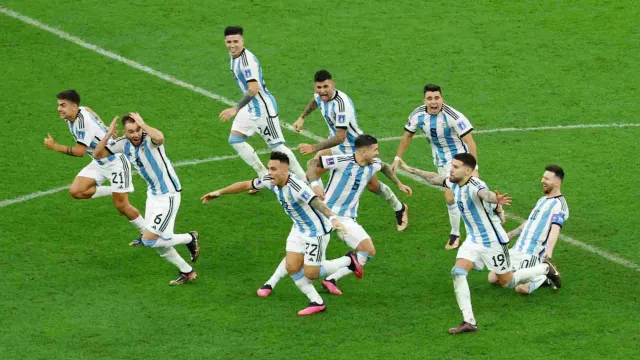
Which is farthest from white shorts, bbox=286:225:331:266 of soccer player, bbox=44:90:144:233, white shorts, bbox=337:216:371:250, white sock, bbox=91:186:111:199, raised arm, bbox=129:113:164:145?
white sock, bbox=91:186:111:199

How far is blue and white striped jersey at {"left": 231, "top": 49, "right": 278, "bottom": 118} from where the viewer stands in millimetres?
18203

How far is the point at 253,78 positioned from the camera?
18.1m

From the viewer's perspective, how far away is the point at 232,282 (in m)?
15.9

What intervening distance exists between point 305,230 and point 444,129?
282 centimetres

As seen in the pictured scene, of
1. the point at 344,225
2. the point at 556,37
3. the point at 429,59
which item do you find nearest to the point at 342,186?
the point at 344,225

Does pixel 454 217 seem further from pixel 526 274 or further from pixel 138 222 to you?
pixel 138 222

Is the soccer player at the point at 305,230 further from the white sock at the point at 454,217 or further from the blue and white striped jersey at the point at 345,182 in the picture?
the white sock at the point at 454,217

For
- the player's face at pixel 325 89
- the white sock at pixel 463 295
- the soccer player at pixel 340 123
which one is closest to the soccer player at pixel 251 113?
the soccer player at pixel 340 123

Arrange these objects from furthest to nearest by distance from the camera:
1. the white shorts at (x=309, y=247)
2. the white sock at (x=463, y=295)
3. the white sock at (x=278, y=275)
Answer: the white sock at (x=278, y=275) → the white shorts at (x=309, y=247) → the white sock at (x=463, y=295)

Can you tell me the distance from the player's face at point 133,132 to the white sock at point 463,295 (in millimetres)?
4374

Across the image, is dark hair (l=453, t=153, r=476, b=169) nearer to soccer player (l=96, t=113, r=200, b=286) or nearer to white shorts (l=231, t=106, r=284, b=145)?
soccer player (l=96, t=113, r=200, b=286)

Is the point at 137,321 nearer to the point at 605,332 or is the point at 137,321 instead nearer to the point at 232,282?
the point at 232,282

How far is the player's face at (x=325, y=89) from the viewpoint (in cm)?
1703

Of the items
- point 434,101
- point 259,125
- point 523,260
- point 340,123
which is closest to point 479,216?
point 523,260
